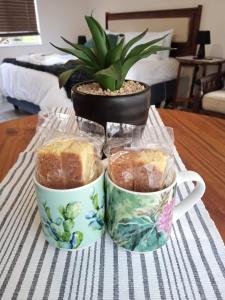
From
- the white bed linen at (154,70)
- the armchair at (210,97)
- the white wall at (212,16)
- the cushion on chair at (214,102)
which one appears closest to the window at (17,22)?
the white wall at (212,16)

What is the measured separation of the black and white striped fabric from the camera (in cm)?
36

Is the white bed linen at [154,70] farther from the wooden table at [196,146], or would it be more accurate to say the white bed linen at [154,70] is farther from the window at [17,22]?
the window at [17,22]

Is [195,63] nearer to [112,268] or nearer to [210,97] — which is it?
[210,97]

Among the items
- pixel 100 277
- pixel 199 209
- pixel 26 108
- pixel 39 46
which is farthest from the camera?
pixel 39 46

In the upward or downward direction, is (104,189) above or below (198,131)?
above

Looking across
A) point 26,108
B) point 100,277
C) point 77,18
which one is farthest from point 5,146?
point 77,18

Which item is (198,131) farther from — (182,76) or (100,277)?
(182,76)

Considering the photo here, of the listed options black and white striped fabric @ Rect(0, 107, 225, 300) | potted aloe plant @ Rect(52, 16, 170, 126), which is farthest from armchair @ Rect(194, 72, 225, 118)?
black and white striped fabric @ Rect(0, 107, 225, 300)

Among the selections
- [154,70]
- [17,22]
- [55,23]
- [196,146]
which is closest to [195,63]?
[154,70]

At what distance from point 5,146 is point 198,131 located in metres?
0.65

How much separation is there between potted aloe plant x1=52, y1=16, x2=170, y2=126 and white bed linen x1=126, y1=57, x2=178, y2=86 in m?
2.11

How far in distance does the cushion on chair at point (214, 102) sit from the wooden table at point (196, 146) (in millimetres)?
1382

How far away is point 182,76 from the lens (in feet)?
10.6

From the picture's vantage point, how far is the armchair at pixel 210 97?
228cm
